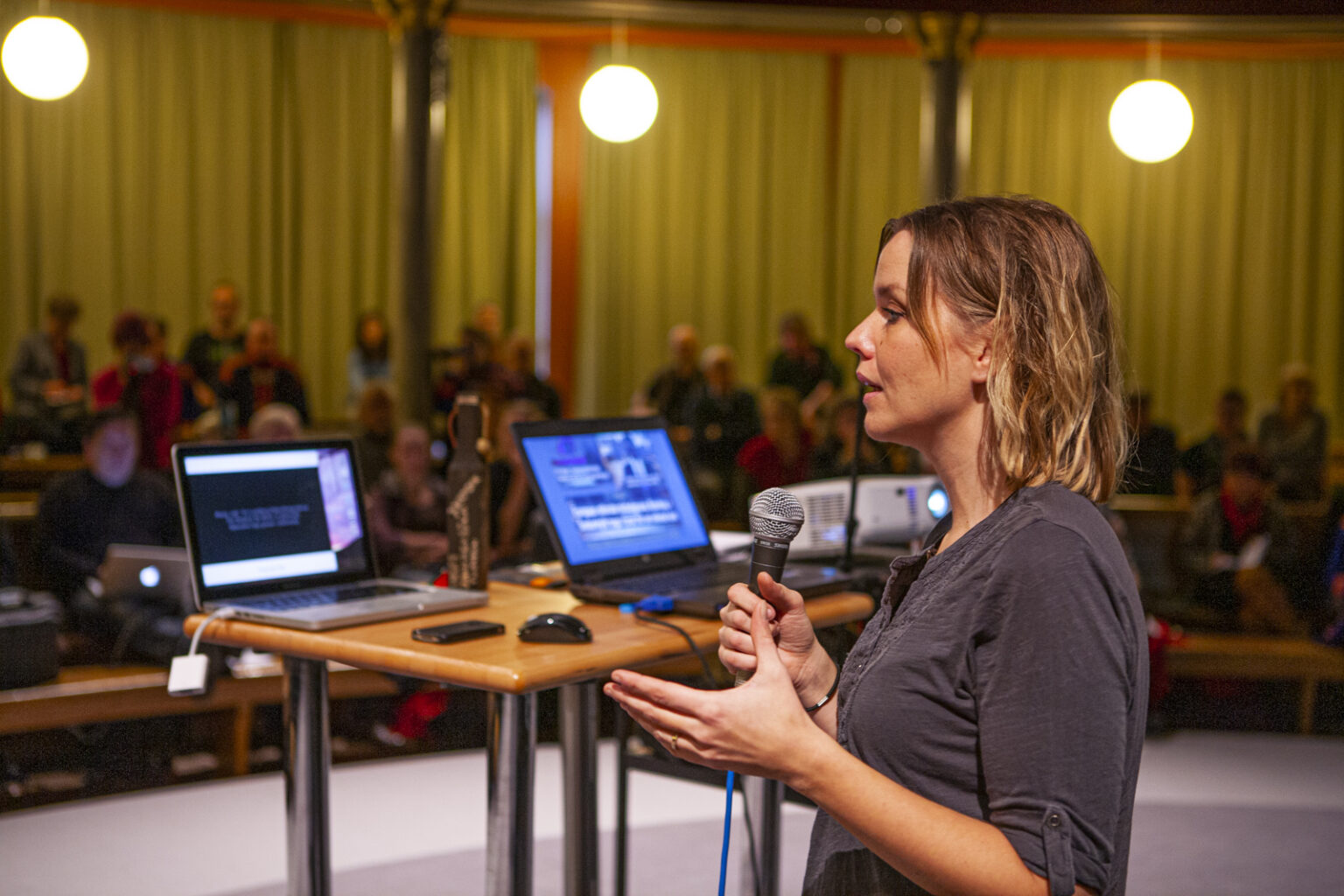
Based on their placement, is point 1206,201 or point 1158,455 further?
point 1206,201

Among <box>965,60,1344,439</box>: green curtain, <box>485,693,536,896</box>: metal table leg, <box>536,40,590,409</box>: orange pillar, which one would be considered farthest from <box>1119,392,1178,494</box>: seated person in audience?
<box>485,693,536,896</box>: metal table leg

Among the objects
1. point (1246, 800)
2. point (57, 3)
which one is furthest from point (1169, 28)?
point (57, 3)

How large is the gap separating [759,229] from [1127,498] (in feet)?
13.2

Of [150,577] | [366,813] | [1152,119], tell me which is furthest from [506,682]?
[1152,119]

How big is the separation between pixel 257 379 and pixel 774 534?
19.3 ft

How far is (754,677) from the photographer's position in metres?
1.03

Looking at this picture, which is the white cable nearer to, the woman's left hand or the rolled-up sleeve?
the woman's left hand

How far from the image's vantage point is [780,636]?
1.26 m

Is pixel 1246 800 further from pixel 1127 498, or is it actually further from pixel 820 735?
pixel 820 735

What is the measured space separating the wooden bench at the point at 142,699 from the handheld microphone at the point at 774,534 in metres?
2.40

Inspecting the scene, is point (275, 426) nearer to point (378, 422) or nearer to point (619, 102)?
point (378, 422)

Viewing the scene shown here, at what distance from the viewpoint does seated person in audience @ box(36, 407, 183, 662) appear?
4160 mm

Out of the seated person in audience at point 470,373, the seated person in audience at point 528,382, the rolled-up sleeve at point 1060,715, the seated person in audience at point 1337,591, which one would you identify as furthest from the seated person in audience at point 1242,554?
the rolled-up sleeve at point 1060,715

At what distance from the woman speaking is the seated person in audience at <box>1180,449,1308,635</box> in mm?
4238
